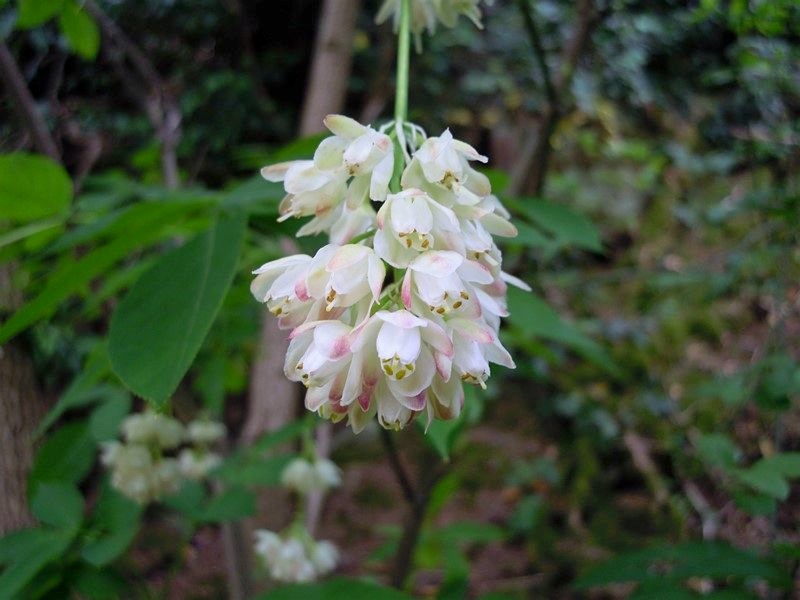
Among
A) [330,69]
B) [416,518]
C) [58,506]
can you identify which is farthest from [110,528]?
[330,69]

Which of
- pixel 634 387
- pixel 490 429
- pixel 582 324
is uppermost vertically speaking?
pixel 582 324

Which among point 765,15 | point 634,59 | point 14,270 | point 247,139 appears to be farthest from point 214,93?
point 765,15

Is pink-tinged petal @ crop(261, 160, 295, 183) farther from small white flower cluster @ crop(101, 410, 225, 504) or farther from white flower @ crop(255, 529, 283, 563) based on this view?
white flower @ crop(255, 529, 283, 563)

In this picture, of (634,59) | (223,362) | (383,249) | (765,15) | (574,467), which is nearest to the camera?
(383,249)

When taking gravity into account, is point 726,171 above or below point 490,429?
above

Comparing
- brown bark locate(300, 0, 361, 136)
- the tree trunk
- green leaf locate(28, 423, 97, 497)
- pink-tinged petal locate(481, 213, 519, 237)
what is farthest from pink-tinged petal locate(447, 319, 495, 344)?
brown bark locate(300, 0, 361, 136)

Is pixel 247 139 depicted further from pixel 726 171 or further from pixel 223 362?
pixel 726 171

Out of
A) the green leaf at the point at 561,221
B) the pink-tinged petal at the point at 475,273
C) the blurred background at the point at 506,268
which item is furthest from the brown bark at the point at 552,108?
the pink-tinged petal at the point at 475,273

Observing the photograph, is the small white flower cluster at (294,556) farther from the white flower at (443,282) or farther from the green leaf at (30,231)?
the white flower at (443,282)
